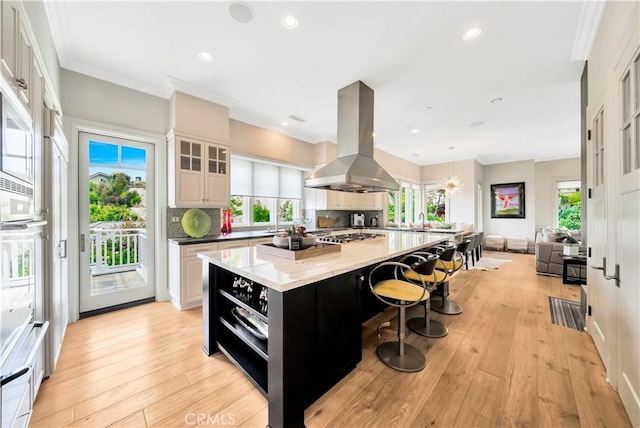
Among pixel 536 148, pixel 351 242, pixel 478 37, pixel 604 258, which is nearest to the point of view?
pixel 604 258

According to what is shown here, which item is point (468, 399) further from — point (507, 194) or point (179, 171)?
point (507, 194)

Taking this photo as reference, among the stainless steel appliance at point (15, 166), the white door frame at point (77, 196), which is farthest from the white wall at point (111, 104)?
the stainless steel appliance at point (15, 166)

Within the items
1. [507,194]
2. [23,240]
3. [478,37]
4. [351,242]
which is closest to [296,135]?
[351,242]

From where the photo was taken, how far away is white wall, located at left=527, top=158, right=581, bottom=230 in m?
7.75

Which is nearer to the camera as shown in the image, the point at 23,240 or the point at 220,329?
the point at 23,240

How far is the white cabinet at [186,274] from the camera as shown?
10.3ft

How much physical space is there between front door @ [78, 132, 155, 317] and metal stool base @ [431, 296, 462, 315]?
3.87 m

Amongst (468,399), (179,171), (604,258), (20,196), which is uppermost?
(179,171)

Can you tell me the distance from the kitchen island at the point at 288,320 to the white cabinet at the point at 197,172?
1.55 metres

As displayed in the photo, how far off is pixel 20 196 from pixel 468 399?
9.70 ft

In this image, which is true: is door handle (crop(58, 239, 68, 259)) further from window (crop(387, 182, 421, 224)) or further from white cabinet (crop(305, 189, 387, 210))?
window (crop(387, 182, 421, 224))

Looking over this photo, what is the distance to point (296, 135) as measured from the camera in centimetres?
520

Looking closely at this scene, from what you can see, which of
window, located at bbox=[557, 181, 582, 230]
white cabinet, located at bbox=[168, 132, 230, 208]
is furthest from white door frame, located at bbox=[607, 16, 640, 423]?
window, located at bbox=[557, 181, 582, 230]

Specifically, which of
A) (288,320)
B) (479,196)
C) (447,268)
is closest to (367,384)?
(288,320)
